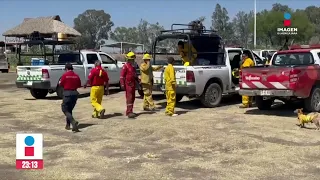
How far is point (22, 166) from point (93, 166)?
2.96 meters

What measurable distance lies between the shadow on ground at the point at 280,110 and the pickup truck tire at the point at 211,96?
106 cm

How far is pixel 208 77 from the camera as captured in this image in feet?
42.4

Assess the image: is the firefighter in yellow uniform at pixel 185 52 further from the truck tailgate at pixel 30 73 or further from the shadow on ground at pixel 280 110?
the truck tailgate at pixel 30 73

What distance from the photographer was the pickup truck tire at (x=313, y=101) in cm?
1180

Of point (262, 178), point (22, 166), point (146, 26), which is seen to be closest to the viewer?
point (22, 166)

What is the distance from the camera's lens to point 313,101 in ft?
39.1

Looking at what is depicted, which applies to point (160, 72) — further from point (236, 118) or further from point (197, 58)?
point (236, 118)

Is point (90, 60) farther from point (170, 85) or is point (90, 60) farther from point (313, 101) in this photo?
point (313, 101)

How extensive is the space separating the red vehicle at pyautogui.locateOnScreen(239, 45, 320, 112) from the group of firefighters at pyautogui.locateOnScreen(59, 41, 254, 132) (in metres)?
1.17

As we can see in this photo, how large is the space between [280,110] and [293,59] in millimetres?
1465

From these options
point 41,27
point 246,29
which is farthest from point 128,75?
point 246,29

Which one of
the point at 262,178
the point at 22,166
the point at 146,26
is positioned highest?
the point at 146,26

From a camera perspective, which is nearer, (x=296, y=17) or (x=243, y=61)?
(x=243, y=61)

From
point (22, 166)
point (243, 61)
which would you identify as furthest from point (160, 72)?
point (22, 166)
